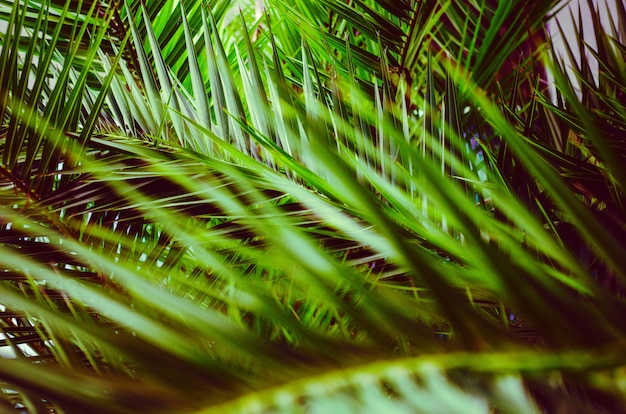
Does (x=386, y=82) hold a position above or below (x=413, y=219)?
above

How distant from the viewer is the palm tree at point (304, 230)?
0.56 ft

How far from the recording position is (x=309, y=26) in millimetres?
663

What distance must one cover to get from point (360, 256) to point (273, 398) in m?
0.33

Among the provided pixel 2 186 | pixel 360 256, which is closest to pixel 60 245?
pixel 2 186

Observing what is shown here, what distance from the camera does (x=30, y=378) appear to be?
0.55 feet

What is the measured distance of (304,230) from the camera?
45 centimetres

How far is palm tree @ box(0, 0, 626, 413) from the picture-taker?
171mm

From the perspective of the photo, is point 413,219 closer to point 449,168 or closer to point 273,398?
point 449,168

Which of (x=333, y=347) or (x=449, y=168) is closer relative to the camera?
(x=333, y=347)

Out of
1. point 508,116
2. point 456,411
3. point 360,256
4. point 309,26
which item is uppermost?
point 309,26

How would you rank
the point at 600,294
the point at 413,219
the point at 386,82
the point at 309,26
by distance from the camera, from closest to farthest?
the point at 600,294 → the point at 413,219 → the point at 386,82 → the point at 309,26

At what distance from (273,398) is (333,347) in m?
0.03

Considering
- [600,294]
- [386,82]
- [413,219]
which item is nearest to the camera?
[600,294]

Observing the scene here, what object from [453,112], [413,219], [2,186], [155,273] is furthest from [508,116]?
[2,186]
